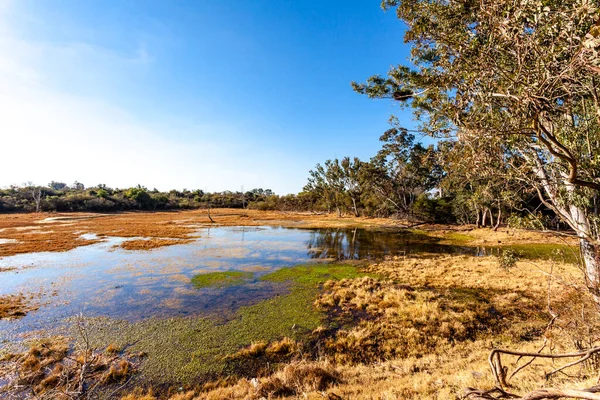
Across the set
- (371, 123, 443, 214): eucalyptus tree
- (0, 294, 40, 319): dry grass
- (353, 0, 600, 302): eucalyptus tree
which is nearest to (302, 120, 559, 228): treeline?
(371, 123, 443, 214): eucalyptus tree

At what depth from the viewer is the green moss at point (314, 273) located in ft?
51.8

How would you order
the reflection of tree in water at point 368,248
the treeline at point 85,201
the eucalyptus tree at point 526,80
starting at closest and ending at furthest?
the eucalyptus tree at point 526,80 → the reflection of tree in water at point 368,248 → the treeline at point 85,201

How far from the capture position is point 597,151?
15.6 ft

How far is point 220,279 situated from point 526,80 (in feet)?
52.6

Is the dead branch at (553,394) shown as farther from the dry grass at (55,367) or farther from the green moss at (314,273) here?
the green moss at (314,273)

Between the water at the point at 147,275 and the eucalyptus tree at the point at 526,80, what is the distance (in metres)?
11.5

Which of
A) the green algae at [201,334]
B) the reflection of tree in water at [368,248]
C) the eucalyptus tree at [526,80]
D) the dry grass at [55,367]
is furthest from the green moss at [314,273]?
the eucalyptus tree at [526,80]

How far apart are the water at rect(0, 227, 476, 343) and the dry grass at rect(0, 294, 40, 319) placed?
0.33 m

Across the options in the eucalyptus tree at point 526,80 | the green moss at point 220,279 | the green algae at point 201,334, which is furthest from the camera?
the green moss at point 220,279

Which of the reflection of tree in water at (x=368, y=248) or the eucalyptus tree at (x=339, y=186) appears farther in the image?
the eucalyptus tree at (x=339, y=186)

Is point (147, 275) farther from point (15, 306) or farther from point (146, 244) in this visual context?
point (146, 244)

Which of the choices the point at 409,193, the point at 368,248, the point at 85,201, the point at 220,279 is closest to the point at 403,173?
the point at 409,193

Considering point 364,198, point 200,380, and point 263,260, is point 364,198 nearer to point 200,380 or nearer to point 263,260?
point 263,260

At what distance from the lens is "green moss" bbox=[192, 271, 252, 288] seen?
Answer: 1479 centimetres
